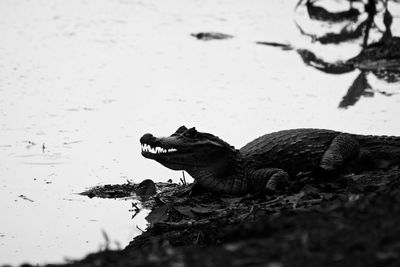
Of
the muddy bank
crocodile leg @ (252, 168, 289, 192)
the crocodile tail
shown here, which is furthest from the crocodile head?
the muddy bank

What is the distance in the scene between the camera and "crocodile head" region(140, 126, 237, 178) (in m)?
6.71

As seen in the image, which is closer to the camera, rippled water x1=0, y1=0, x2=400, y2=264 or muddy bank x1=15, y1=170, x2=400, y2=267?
muddy bank x1=15, y1=170, x2=400, y2=267

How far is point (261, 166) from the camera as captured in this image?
22.3ft

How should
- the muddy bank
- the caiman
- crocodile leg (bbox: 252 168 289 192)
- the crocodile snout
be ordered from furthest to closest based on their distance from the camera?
the caiman
the crocodile snout
crocodile leg (bbox: 252 168 289 192)
the muddy bank

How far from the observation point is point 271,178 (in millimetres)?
6445

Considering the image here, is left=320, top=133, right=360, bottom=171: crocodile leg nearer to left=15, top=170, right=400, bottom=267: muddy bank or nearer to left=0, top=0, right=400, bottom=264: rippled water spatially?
left=15, top=170, right=400, bottom=267: muddy bank

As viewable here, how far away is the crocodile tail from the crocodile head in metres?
1.36

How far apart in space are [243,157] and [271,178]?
1.66 feet

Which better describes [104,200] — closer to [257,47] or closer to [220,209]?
[220,209]

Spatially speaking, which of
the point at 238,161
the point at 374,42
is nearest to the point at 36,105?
the point at 238,161

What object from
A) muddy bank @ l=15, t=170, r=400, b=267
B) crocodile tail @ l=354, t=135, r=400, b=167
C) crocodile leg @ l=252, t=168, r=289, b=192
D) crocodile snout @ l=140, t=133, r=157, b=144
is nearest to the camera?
muddy bank @ l=15, t=170, r=400, b=267

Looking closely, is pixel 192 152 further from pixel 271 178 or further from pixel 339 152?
pixel 339 152

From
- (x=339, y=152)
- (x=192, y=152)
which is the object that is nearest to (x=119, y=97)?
(x=192, y=152)

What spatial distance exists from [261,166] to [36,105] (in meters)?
4.56
